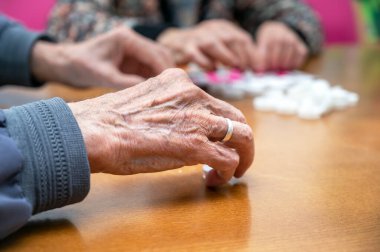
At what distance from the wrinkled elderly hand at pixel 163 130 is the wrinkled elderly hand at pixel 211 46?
618mm

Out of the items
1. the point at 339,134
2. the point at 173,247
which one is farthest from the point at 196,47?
the point at 173,247

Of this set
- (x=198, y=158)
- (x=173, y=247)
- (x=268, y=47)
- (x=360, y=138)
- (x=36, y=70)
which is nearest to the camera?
(x=173, y=247)

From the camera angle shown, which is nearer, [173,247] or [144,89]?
[173,247]

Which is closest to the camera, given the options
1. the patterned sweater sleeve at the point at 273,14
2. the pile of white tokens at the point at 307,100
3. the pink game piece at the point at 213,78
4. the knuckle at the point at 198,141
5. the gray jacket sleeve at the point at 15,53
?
the knuckle at the point at 198,141

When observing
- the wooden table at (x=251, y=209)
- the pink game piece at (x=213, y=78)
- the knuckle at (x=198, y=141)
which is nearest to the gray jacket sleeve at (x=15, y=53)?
the pink game piece at (x=213, y=78)

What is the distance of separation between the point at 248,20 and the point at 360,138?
1093 millimetres

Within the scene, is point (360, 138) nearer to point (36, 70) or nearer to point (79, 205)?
point (79, 205)

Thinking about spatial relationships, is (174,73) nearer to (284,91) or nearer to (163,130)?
(163,130)

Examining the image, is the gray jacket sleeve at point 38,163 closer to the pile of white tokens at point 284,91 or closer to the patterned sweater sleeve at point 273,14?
the pile of white tokens at point 284,91

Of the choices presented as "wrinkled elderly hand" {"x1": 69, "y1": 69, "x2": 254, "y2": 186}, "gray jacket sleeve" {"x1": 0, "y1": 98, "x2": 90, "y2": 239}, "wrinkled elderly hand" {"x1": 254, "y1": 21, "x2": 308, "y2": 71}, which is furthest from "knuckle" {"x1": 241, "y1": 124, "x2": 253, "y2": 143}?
"wrinkled elderly hand" {"x1": 254, "y1": 21, "x2": 308, "y2": 71}

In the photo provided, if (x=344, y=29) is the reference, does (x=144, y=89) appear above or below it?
above

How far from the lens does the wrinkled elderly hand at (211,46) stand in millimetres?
1300

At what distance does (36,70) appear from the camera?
1.16 metres

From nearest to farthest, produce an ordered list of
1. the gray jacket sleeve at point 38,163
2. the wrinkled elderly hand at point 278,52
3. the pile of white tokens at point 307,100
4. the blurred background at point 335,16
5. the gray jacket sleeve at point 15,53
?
the gray jacket sleeve at point 38,163, the pile of white tokens at point 307,100, the gray jacket sleeve at point 15,53, the wrinkled elderly hand at point 278,52, the blurred background at point 335,16
